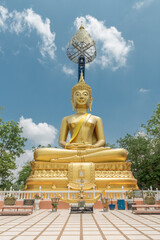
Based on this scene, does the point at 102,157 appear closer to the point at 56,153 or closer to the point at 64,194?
the point at 56,153

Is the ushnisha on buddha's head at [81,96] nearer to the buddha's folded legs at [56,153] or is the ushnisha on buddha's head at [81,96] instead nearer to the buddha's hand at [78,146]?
the buddha's hand at [78,146]

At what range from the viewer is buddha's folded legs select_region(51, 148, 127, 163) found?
12.2 meters

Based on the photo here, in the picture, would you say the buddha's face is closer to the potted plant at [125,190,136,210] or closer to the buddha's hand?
the buddha's hand

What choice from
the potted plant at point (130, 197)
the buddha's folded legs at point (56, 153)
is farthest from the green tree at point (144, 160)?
the potted plant at point (130, 197)

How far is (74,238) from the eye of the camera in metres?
3.24

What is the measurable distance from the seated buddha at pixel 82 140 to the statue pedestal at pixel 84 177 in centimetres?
38

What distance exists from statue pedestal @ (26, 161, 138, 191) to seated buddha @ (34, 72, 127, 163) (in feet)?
1.26

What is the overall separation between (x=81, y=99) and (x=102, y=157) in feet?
16.7

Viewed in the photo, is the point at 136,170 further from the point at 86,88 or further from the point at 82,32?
the point at 82,32

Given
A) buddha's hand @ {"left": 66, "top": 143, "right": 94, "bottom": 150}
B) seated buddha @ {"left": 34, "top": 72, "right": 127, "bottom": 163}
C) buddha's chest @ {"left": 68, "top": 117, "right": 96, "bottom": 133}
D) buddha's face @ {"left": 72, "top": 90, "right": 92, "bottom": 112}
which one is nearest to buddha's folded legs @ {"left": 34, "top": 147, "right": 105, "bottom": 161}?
seated buddha @ {"left": 34, "top": 72, "right": 127, "bottom": 163}

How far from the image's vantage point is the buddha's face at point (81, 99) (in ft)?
50.3

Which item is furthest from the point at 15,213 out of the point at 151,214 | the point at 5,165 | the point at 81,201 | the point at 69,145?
the point at 5,165

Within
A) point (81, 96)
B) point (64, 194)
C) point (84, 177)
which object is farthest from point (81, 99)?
point (64, 194)

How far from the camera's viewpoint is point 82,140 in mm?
14203
